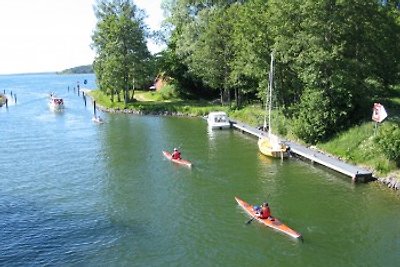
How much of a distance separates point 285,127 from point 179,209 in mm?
25657

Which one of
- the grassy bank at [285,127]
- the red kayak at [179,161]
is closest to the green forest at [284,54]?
the grassy bank at [285,127]

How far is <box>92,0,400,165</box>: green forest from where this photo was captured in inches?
1841

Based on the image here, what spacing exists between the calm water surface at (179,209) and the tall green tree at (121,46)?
32.8 meters

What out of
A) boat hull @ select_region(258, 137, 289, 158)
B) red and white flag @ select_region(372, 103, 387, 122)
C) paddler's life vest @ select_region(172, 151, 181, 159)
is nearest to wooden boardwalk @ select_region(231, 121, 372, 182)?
boat hull @ select_region(258, 137, 289, 158)

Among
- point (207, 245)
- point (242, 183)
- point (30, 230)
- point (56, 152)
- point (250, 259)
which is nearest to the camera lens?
point (250, 259)

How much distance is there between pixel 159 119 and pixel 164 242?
50542 millimetres

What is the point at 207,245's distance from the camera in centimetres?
2691

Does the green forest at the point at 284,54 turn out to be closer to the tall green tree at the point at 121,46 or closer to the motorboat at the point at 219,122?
the tall green tree at the point at 121,46

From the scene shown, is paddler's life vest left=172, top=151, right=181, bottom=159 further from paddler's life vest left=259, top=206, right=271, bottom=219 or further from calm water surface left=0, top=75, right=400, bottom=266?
paddler's life vest left=259, top=206, right=271, bottom=219

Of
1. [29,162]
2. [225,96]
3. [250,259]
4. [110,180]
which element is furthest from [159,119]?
[250,259]

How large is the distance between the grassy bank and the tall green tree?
16.7 feet

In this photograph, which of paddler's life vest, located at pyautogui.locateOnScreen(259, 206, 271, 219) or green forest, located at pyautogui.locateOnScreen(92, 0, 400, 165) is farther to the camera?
green forest, located at pyautogui.locateOnScreen(92, 0, 400, 165)

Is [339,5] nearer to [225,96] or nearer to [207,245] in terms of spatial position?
[207,245]

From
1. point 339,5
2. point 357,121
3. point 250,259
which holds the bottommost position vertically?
point 250,259
